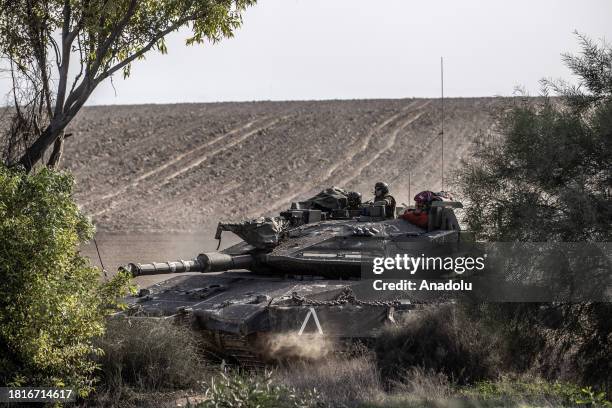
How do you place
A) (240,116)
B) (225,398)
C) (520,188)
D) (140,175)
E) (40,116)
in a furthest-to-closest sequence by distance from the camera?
(240,116) < (140,175) < (40,116) < (520,188) < (225,398)

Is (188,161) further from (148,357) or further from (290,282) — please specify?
(148,357)

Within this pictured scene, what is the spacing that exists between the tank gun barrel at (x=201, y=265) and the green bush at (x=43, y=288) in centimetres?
231

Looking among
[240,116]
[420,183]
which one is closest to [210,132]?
[240,116]

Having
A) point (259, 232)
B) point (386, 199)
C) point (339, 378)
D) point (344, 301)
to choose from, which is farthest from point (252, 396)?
point (386, 199)

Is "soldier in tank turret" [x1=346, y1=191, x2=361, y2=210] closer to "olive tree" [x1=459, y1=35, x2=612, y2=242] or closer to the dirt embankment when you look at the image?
"olive tree" [x1=459, y1=35, x2=612, y2=242]

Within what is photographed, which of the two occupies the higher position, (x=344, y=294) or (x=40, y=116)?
(x=40, y=116)

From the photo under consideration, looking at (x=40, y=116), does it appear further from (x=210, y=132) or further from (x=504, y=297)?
(x=210, y=132)

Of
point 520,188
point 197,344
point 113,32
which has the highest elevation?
point 113,32

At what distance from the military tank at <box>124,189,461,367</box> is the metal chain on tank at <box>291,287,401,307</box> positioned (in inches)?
0.5

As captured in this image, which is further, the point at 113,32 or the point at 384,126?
the point at 384,126

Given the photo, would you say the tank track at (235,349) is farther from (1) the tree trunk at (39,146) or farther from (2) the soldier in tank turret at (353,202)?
(2) the soldier in tank turret at (353,202)

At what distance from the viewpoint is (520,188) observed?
1055 cm

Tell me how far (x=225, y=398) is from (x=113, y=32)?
5737 mm

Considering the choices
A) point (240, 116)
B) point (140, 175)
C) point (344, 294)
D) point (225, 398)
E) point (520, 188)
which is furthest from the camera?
point (240, 116)
